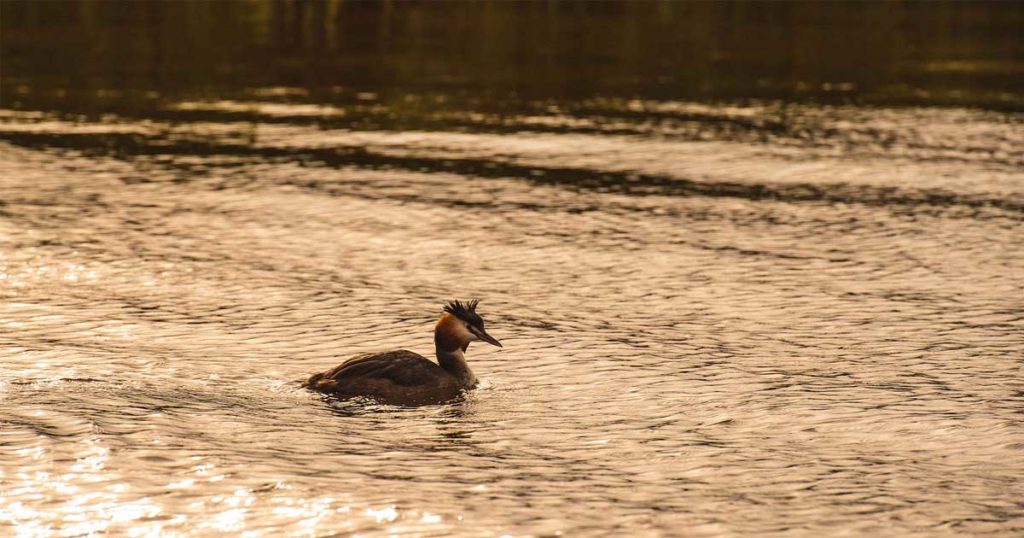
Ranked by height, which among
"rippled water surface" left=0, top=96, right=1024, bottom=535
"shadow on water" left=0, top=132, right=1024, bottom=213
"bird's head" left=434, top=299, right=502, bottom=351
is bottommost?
"rippled water surface" left=0, top=96, right=1024, bottom=535

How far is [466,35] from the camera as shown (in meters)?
49.2

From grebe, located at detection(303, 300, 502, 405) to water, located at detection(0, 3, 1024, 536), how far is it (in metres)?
0.19

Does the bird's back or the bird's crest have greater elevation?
the bird's crest

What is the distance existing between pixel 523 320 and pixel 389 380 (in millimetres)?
3050

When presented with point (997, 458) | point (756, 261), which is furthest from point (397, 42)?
point (997, 458)

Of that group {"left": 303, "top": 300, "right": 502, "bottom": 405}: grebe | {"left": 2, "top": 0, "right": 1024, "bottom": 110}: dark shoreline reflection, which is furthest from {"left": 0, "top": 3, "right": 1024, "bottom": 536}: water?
{"left": 2, "top": 0, "right": 1024, "bottom": 110}: dark shoreline reflection

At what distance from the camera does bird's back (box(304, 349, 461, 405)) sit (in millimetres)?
12625

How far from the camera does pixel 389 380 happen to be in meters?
12.7

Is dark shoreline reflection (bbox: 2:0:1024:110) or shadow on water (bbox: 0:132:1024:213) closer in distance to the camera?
shadow on water (bbox: 0:132:1024:213)

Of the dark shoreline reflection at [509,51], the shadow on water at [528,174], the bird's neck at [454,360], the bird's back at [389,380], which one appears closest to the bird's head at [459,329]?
the bird's neck at [454,360]

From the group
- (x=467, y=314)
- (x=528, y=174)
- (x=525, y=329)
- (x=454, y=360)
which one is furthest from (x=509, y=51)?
(x=454, y=360)

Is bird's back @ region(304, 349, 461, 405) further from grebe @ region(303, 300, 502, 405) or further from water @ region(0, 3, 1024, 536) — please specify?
water @ region(0, 3, 1024, 536)

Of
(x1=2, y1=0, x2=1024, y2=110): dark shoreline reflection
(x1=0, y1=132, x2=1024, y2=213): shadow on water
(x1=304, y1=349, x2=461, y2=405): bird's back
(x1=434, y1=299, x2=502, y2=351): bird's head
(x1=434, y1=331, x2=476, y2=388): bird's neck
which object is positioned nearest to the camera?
(x1=304, y1=349, x2=461, y2=405): bird's back

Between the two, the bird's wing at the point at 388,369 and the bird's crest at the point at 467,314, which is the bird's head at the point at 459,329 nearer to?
the bird's crest at the point at 467,314
